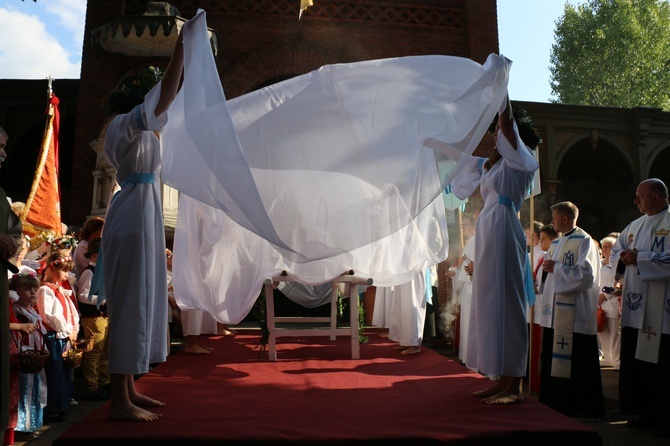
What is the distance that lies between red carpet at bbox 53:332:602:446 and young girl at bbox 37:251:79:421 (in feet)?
2.91

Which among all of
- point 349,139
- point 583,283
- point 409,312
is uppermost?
point 349,139

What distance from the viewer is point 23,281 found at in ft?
15.2

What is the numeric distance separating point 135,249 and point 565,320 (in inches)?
164

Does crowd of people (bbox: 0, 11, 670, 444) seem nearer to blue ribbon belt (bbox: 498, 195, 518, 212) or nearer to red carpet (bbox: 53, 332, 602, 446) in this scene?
blue ribbon belt (bbox: 498, 195, 518, 212)

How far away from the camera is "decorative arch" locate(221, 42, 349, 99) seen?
1149 centimetres

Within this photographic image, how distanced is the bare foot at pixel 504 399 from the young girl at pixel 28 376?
3.47 meters

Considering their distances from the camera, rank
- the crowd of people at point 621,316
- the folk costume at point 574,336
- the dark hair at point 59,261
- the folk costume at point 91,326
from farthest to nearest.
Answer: the folk costume at point 91,326 → the folk costume at point 574,336 → the dark hair at point 59,261 → the crowd of people at point 621,316

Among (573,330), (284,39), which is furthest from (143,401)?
(284,39)

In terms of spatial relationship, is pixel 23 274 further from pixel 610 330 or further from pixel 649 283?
pixel 610 330

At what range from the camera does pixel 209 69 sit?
146 inches

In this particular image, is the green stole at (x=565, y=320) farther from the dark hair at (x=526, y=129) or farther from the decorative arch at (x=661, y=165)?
the decorative arch at (x=661, y=165)

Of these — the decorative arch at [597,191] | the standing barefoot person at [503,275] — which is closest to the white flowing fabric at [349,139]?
the standing barefoot person at [503,275]

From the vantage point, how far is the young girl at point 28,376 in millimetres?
4535

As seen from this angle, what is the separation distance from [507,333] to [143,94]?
117 inches
